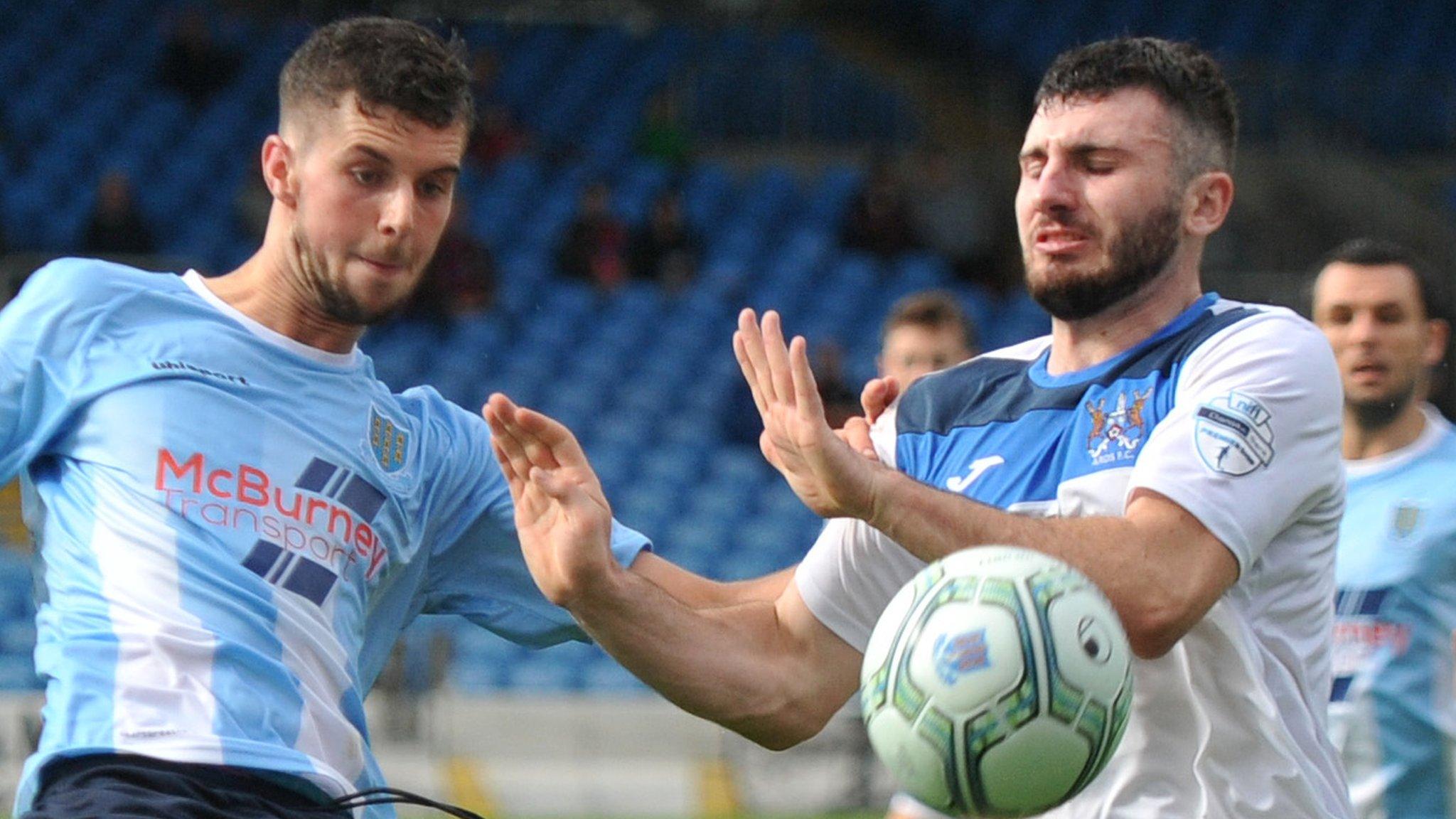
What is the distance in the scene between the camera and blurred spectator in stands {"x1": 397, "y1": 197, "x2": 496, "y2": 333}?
14.7m

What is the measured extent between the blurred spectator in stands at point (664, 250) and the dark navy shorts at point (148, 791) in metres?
12.0

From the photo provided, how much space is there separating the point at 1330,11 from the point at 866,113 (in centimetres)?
567

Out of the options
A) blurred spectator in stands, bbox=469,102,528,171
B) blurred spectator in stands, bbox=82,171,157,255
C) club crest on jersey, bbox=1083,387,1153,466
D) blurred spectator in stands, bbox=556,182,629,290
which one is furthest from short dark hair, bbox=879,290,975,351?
blurred spectator in stands, bbox=469,102,528,171

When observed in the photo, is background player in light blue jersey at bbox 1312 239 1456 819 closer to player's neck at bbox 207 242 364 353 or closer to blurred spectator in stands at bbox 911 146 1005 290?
player's neck at bbox 207 242 364 353

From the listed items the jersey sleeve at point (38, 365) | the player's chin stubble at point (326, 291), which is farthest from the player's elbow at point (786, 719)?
the jersey sleeve at point (38, 365)

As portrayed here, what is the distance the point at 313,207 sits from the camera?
4.12 metres

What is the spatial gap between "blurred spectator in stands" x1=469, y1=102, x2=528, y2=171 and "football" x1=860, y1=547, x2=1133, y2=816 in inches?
528

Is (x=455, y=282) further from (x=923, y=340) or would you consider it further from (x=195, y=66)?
(x=923, y=340)

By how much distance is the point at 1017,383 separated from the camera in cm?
414

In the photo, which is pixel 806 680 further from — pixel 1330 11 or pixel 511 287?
pixel 1330 11

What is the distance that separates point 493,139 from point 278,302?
41.5 feet

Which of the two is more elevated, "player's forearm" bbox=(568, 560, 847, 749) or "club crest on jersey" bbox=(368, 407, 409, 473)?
"club crest on jersey" bbox=(368, 407, 409, 473)

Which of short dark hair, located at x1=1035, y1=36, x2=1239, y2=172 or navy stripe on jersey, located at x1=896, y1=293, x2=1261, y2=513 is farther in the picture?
short dark hair, located at x1=1035, y1=36, x2=1239, y2=172

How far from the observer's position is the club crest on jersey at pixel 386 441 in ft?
13.8
